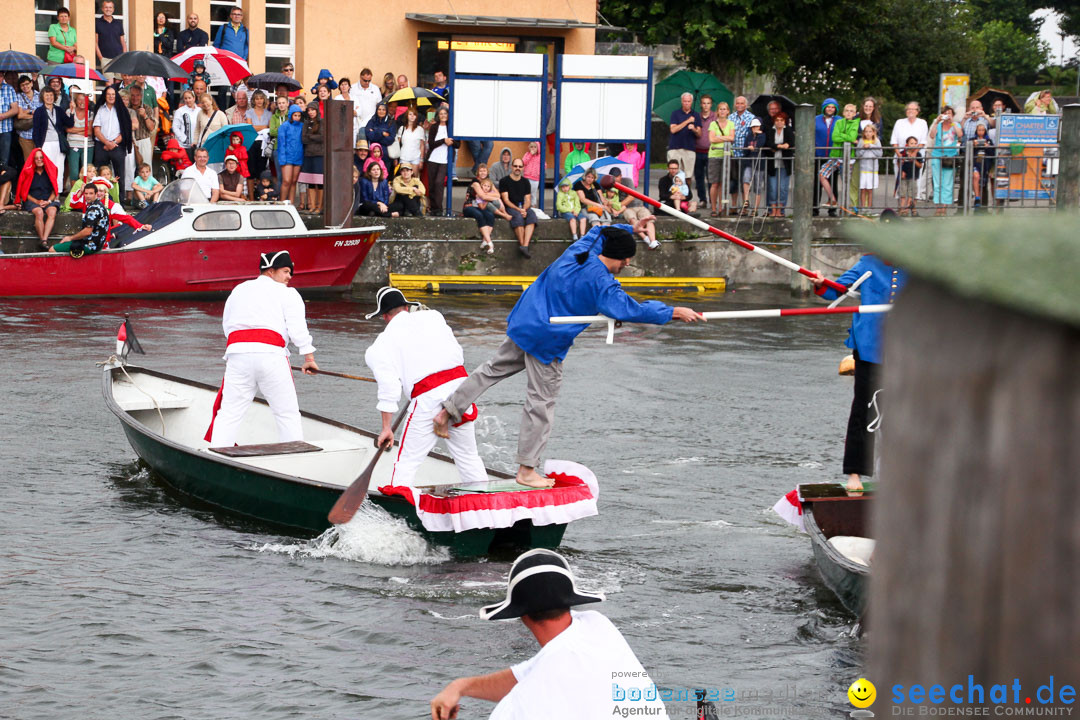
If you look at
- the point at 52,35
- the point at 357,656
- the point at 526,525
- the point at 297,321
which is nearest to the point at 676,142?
the point at 52,35

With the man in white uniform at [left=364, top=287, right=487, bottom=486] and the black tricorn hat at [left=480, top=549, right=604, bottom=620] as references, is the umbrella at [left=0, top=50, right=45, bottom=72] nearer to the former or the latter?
the man in white uniform at [left=364, top=287, right=487, bottom=486]

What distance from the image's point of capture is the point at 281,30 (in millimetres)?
29625

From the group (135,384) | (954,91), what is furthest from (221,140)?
(954,91)

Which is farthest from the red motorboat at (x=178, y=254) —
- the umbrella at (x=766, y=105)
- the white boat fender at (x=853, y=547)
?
the white boat fender at (x=853, y=547)

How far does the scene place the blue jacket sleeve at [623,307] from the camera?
342 inches

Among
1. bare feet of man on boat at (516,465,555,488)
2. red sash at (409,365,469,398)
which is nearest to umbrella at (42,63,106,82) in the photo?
red sash at (409,365,469,398)

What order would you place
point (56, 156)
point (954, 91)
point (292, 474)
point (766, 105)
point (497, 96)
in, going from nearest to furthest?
1. point (292, 474)
2. point (56, 156)
3. point (497, 96)
4. point (766, 105)
5. point (954, 91)

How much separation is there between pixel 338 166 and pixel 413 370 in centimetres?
1329

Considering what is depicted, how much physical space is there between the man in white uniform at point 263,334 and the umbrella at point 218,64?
14775mm

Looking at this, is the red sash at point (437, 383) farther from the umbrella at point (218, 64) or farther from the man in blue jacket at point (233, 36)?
the man in blue jacket at point (233, 36)

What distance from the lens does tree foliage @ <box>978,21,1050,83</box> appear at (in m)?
60.7

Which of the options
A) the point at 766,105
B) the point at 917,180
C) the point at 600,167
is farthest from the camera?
the point at 766,105

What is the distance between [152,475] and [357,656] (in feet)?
15.8

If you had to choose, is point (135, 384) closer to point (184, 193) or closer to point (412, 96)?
point (184, 193)
